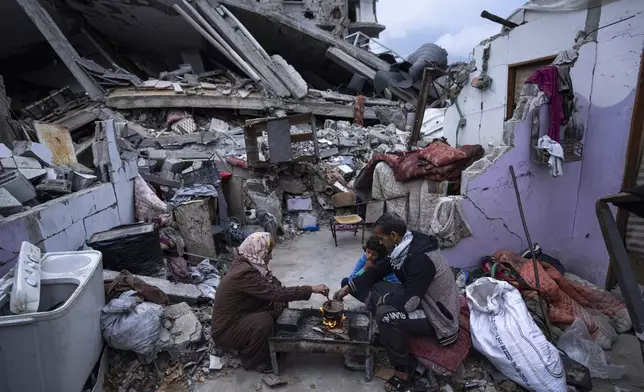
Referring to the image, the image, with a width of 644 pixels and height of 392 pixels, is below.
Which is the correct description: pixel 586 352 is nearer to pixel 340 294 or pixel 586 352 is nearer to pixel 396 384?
pixel 396 384

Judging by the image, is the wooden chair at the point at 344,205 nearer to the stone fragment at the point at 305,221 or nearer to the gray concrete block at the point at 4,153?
the stone fragment at the point at 305,221

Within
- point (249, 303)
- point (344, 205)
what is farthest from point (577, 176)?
point (249, 303)

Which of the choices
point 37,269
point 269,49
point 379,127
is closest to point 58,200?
point 37,269

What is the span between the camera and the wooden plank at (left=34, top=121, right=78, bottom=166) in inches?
217

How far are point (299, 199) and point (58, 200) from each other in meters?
5.10

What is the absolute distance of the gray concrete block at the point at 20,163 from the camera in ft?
13.3

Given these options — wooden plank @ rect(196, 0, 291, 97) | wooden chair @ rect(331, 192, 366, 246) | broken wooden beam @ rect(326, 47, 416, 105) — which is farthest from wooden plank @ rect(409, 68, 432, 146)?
wooden plank @ rect(196, 0, 291, 97)

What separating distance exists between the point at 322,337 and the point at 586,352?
2.58 meters

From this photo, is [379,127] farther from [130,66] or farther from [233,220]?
[130,66]

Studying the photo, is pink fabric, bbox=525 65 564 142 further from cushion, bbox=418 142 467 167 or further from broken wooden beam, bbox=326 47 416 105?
broken wooden beam, bbox=326 47 416 105

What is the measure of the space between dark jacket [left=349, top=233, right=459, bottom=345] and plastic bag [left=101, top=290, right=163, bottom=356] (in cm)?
219

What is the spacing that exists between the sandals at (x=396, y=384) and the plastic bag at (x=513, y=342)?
0.75m

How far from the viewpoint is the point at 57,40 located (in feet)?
37.3

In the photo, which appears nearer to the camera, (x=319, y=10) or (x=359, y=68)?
(x=359, y=68)
